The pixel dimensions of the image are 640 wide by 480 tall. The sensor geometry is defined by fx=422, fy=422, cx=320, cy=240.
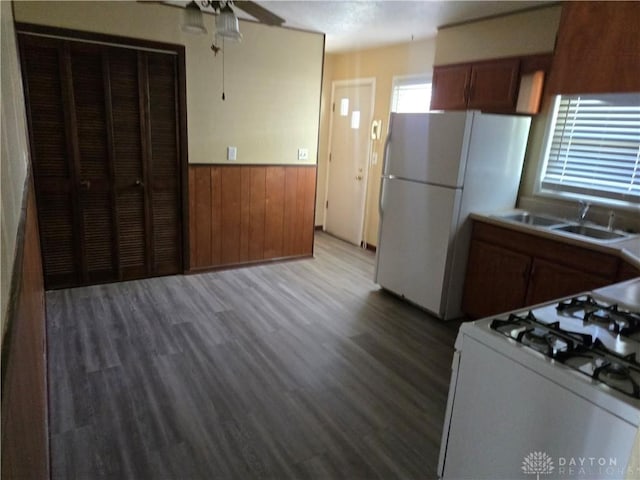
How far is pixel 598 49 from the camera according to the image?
68.5 inches

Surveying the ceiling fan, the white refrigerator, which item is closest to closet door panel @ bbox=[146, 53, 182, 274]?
the ceiling fan

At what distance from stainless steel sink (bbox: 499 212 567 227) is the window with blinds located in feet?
0.87

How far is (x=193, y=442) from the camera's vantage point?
6.61 feet

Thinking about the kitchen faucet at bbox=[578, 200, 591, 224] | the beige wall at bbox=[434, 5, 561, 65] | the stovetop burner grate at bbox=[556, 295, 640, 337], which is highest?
the beige wall at bbox=[434, 5, 561, 65]

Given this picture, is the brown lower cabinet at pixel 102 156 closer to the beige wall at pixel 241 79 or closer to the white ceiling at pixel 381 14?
the beige wall at pixel 241 79

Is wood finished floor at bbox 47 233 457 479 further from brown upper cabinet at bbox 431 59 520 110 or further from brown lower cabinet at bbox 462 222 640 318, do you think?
brown upper cabinet at bbox 431 59 520 110

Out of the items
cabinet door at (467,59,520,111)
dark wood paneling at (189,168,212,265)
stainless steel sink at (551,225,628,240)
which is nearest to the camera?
stainless steel sink at (551,225,628,240)

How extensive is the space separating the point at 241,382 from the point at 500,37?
3.35 meters

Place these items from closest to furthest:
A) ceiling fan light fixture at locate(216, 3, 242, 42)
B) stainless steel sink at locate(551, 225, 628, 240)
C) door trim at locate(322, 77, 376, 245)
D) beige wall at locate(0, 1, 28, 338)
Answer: beige wall at locate(0, 1, 28, 338) → ceiling fan light fixture at locate(216, 3, 242, 42) → stainless steel sink at locate(551, 225, 628, 240) → door trim at locate(322, 77, 376, 245)

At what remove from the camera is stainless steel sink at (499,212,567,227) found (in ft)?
10.7

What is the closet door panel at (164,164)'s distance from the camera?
369 cm

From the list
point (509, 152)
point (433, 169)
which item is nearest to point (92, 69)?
point (433, 169)

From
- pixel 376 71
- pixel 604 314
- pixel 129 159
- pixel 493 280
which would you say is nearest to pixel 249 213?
pixel 129 159

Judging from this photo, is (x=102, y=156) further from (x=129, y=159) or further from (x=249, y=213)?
(x=249, y=213)
